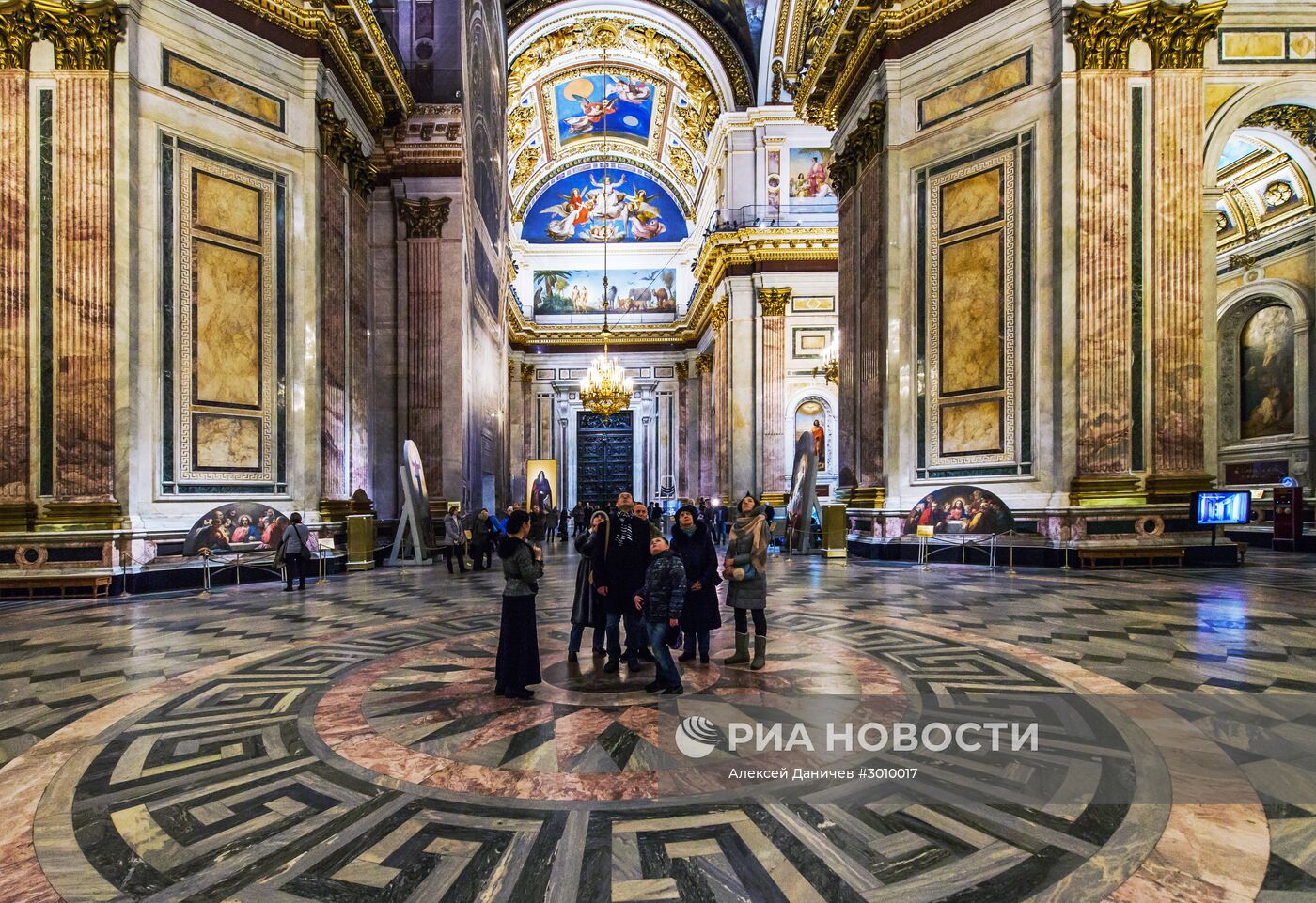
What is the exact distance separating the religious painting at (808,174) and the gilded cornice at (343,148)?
13.8m

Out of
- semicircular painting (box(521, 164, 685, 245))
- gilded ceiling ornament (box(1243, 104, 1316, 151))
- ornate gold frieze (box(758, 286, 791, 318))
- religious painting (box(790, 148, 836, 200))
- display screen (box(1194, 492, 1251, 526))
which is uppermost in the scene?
semicircular painting (box(521, 164, 685, 245))

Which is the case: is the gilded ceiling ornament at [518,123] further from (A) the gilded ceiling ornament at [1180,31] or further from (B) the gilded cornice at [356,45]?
(A) the gilded ceiling ornament at [1180,31]

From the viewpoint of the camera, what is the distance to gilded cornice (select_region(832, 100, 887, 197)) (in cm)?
1219

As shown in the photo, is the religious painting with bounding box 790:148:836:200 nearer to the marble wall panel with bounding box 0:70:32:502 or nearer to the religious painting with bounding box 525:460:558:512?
the religious painting with bounding box 525:460:558:512

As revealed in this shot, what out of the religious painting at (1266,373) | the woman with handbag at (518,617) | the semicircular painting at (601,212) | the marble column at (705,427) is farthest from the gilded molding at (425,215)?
the semicircular painting at (601,212)

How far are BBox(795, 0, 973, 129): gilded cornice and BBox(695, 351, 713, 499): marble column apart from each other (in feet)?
46.0

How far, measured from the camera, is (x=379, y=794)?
2656 millimetres

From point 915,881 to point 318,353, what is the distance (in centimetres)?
1073

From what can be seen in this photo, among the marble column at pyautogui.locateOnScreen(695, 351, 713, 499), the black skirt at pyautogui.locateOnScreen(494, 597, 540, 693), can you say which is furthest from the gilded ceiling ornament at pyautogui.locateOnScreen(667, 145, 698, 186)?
the black skirt at pyautogui.locateOnScreen(494, 597, 540, 693)

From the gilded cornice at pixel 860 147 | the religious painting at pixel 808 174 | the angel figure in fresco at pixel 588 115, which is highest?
the angel figure in fresco at pixel 588 115

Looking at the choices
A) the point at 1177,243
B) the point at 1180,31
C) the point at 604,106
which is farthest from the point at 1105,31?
the point at 604,106

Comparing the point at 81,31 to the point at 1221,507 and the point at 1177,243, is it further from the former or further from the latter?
the point at 1221,507

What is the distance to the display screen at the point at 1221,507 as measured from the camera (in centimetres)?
927

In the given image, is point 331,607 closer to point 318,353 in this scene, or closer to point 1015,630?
point 318,353
